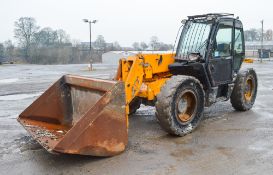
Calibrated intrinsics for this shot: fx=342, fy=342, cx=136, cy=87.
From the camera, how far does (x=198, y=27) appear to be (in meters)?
7.61

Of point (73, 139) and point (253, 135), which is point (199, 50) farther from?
point (73, 139)

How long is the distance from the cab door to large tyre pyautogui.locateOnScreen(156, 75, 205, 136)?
929 millimetres

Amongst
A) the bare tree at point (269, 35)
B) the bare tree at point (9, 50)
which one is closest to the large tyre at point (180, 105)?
the bare tree at point (9, 50)

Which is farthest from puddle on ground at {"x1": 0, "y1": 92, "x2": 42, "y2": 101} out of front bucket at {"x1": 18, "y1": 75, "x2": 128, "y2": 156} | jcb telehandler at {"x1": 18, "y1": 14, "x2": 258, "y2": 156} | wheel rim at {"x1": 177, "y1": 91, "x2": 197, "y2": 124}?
wheel rim at {"x1": 177, "y1": 91, "x2": 197, "y2": 124}

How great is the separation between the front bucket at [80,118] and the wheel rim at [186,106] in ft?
4.82

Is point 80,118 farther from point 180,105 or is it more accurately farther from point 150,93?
point 180,105

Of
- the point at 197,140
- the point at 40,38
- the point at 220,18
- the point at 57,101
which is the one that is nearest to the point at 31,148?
the point at 57,101

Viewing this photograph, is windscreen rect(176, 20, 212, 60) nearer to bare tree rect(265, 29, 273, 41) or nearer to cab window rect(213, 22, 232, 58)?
cab window rect(213, 22, 232, 58)

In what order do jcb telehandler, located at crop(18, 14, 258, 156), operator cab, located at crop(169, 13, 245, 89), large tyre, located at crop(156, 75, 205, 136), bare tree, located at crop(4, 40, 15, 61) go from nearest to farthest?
1. jcb telehandler, located at crop(18, 14, 258, 156)
2. large tyre, located at crop(156, 75, 205, 136)
3. operator cab, located at crop(169, 13, 245, 89)
4. bare tree, located at crop(4, 40, 15, 61)

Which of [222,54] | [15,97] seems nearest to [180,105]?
[222,54]

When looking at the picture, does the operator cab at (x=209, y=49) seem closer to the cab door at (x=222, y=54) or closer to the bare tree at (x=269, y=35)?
the cab door at (x=222, y=54)

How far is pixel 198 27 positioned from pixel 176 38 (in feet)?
1.89

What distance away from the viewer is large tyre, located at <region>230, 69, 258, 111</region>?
841 cm

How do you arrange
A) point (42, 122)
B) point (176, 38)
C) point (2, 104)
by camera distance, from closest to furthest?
point (42, 122) → point (176, 38) → point (2, 104)
